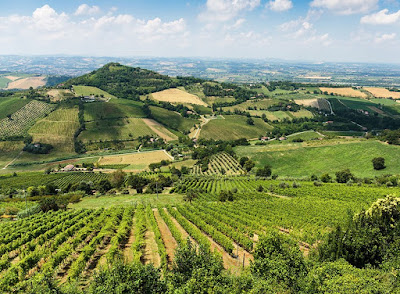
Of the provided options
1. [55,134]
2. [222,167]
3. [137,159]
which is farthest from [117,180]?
[55,134]

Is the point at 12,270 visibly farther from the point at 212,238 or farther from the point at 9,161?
the point at 9,161

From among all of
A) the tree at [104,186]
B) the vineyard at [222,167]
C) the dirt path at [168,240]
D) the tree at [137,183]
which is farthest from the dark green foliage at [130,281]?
the vineyard at [222,167]

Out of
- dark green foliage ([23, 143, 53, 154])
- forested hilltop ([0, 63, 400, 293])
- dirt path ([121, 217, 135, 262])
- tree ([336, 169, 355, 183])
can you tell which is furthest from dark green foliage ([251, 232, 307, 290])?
dark green foliage ([23, 143, 53, 154])

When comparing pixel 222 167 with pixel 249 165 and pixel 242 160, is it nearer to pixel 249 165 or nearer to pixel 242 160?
pixel 242 160

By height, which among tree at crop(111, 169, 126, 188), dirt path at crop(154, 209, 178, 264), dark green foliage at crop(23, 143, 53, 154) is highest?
dirt path at crop(154, 209, 178, 264)

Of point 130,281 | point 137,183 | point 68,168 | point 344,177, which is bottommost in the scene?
point 68,168

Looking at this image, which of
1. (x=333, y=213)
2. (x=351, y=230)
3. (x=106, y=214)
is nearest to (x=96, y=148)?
(x=106, y=214)

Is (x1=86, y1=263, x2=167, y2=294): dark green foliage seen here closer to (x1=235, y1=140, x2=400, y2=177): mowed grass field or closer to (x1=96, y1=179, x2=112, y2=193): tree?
(x1=96, y1=179, x2=112, y2=193): tree

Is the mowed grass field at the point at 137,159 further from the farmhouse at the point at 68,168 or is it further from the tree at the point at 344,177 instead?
the tree at the point at 344,177
